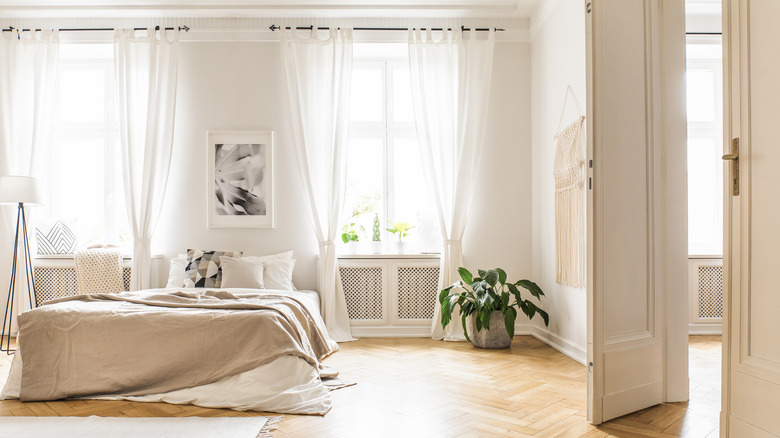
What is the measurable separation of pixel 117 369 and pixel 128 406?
0.26m

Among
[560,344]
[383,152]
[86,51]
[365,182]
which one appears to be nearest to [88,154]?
[86,51]

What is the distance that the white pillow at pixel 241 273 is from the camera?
4270mm

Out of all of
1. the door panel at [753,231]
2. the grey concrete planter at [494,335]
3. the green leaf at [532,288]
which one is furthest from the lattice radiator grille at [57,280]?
the door panel at [753,231]

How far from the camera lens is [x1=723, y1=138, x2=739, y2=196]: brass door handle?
6.52ft

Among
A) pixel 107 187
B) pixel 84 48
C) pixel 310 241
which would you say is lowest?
pixel 310 241

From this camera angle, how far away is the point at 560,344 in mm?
4246

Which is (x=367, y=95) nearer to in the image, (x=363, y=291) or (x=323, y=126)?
(x=323, y=126)

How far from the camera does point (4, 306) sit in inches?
194

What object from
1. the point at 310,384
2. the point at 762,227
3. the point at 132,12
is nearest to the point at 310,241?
the point at 310,384

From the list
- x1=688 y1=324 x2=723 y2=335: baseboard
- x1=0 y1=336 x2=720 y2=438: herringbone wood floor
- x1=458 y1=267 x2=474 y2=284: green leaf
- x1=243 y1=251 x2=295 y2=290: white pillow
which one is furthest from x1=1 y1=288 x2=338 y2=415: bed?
x1=688 y1=324 x2=723 y2=335: baseboard

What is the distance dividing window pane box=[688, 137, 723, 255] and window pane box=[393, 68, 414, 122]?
2841 millimetres

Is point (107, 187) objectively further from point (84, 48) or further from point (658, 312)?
point (658, 312)

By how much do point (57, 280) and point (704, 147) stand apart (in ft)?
21.1

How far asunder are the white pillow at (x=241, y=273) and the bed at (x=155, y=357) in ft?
3.92
